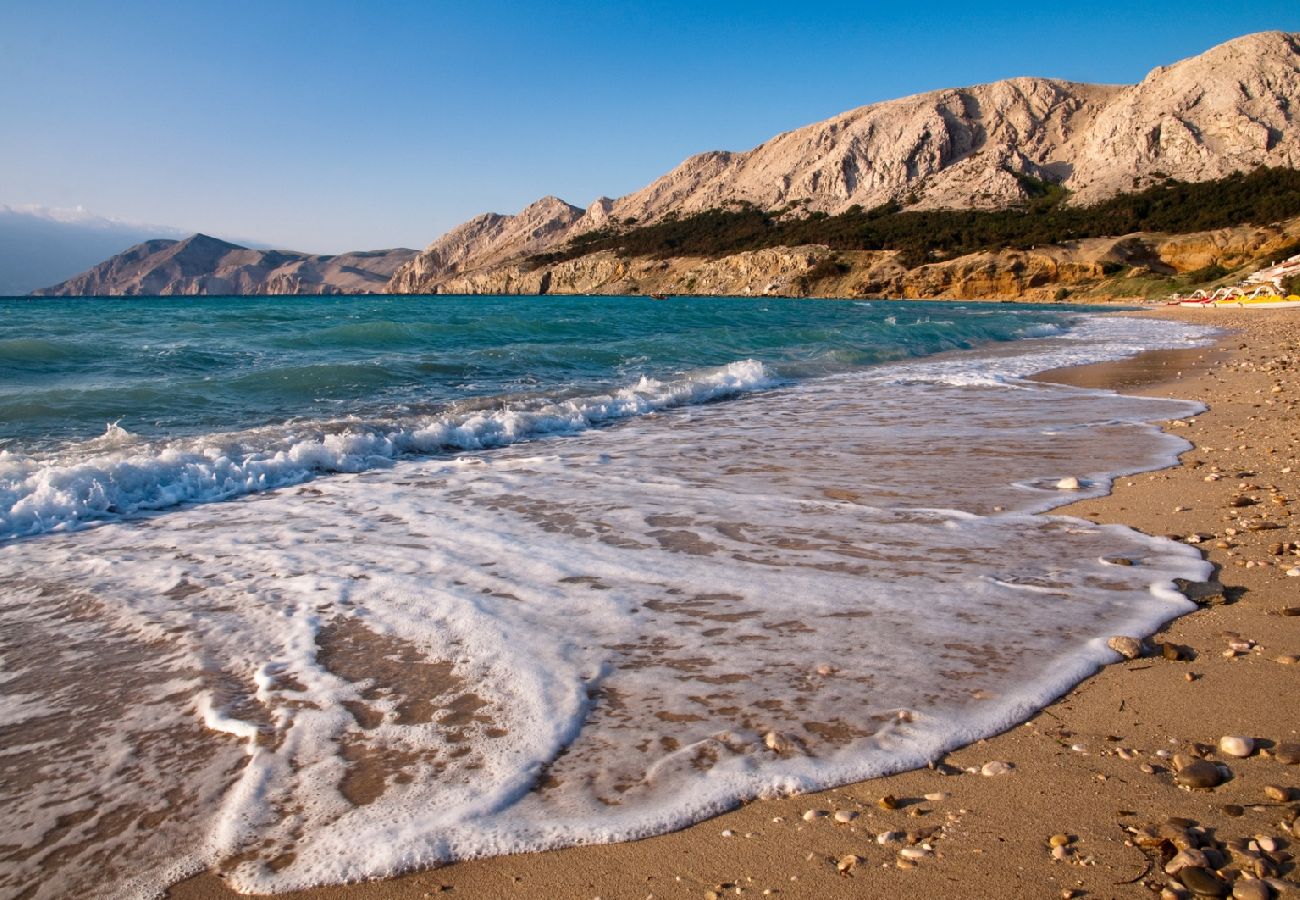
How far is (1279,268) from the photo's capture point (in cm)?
3653

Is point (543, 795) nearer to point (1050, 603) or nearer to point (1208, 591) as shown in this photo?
point (1050, 603)

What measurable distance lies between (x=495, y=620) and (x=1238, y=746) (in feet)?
9.04

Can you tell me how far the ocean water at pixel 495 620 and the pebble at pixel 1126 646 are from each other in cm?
5

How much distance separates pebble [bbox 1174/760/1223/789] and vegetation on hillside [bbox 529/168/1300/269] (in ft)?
224

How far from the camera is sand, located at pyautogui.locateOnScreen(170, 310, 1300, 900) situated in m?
1.78

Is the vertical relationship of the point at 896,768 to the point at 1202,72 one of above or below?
below

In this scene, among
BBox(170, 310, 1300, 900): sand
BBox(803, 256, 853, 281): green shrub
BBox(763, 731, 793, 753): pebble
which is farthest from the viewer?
BBox(803, 256, 853, 281): green shrub

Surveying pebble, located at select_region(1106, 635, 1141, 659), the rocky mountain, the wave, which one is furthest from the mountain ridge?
pebble, located at select_region(1106, 635, 1141, 659)

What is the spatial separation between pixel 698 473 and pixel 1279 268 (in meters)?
43.9

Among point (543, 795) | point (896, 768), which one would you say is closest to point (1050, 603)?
point (896, 768)

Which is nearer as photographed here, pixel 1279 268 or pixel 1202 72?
pixel 1279 268

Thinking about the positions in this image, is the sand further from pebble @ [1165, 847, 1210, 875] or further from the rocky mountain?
the rocky mountain

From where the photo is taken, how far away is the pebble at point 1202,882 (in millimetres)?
1656

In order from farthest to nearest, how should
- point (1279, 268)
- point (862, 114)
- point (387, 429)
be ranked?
point (862, 114), point (1279, 268), point (387, 429)
